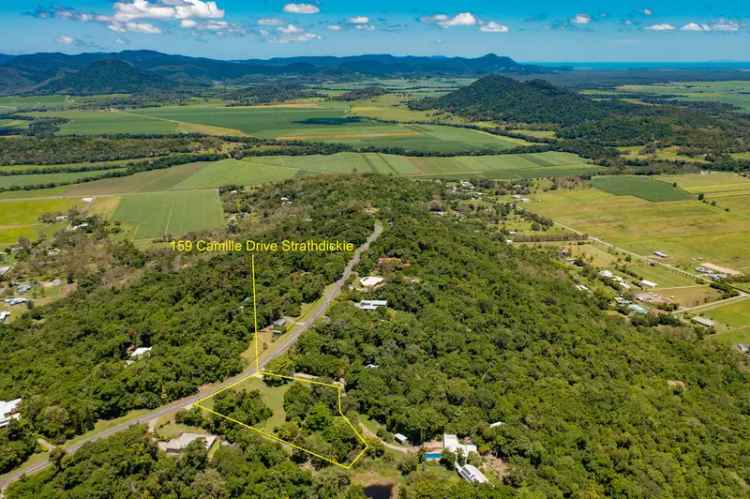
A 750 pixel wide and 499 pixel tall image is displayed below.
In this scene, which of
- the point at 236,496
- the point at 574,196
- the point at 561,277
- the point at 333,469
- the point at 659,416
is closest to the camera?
the point at 236,496

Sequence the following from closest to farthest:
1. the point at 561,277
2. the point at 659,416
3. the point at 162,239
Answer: the point at 659,416 → the point at 561,277 → the point at 162,239

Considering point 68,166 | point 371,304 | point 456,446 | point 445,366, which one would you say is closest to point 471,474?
point 456,446

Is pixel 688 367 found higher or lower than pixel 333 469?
lower

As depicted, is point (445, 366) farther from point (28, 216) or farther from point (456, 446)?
point (28, 216)

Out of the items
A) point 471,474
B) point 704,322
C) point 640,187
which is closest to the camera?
point 471,474

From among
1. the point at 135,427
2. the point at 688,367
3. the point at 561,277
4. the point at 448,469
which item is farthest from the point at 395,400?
the point at 561,277

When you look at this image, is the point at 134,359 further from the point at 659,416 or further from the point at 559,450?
the point at 659,416
